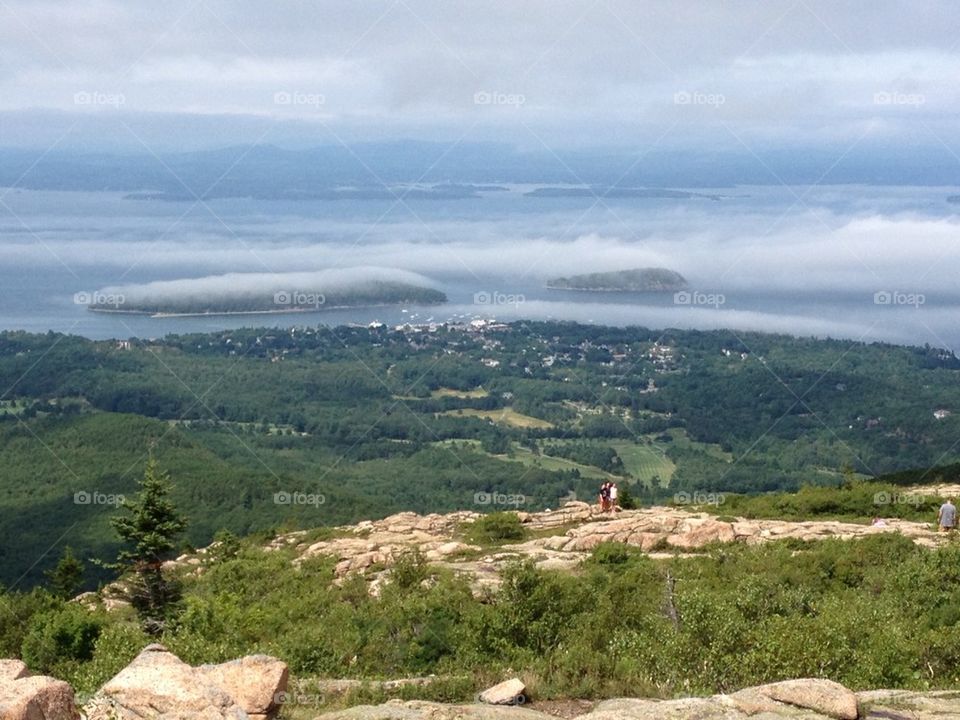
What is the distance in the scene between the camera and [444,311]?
443 ft

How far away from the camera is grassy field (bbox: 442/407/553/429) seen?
7538cm

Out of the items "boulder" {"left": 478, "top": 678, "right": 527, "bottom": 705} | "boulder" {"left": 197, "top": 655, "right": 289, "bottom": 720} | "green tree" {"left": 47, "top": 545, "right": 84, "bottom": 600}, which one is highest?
"boulder" {"left": 197, "top": 655, "right": 289, "bottom": 720}

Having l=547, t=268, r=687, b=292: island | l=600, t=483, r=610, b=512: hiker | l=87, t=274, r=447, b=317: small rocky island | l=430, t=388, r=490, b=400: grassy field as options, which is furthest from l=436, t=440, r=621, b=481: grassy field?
l=547, t=268, r=687, b=292: island

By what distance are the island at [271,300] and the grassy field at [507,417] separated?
58.9 m

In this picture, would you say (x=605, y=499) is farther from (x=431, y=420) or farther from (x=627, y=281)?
(x=627, y=281)

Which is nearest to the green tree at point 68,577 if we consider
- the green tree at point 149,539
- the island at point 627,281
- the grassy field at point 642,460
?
the green tree at point 149,539

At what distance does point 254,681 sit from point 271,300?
13841 centimetres

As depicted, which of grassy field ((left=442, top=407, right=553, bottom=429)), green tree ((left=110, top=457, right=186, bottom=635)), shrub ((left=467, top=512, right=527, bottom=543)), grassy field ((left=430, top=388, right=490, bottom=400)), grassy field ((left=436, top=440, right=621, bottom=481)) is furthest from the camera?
grassy field ((left=430, top=388, right=490, bottom=400))

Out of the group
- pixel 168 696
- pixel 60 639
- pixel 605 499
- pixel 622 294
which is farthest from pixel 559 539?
pixel 622 294

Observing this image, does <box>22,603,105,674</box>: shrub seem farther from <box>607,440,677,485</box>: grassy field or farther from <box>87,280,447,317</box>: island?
<box>87,280,447,317</box>: island

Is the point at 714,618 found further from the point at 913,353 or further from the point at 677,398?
the point at 913,353

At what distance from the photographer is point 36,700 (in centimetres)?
793

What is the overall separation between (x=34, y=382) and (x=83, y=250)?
125177 mm

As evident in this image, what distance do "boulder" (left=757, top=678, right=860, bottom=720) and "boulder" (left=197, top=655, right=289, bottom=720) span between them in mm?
4136
